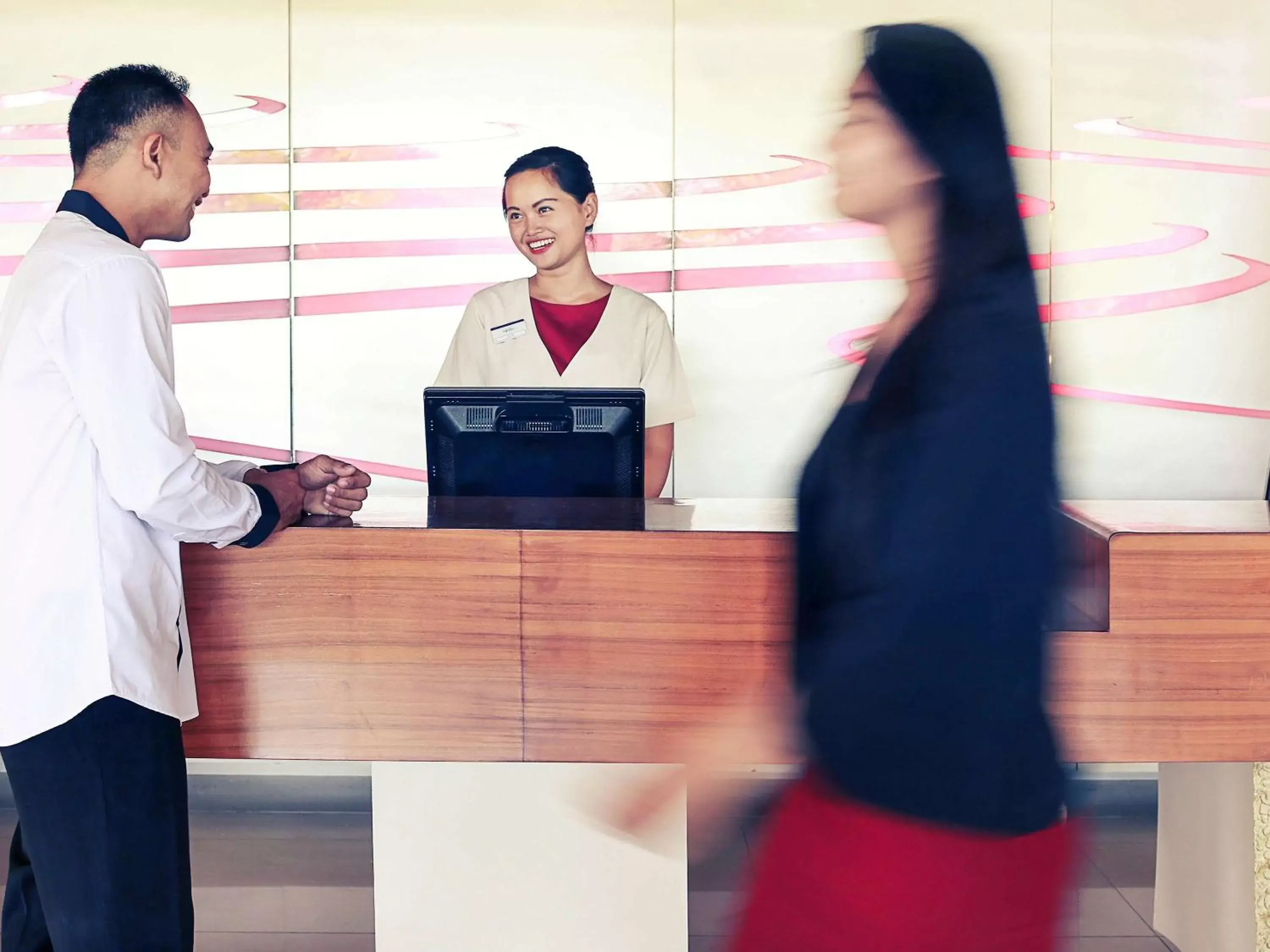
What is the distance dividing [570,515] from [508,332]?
1.84m

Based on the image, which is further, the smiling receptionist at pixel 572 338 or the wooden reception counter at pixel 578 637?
the smiling receptionist at pixel 572 338

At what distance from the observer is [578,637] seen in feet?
6.56

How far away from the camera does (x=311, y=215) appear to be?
14.4ft

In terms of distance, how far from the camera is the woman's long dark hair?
1071 mm

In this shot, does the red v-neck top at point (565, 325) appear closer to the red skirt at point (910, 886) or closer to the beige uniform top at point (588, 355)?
the beige uniform top at point (588, 355)

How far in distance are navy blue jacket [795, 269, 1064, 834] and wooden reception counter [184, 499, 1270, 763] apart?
32.9 inches

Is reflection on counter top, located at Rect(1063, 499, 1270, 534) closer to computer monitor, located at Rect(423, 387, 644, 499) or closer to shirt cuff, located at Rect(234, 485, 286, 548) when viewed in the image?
computer monitor, located at Rect(423, 387, 644, 499)

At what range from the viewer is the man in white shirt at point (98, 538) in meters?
1.71

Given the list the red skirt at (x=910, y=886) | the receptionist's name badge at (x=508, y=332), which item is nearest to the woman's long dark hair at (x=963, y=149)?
the red skirt at (x=910, y=886)

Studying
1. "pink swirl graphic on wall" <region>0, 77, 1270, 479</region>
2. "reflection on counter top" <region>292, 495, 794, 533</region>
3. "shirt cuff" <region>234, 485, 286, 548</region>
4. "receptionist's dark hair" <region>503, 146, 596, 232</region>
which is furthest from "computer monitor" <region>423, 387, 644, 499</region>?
"pink swirl graphic on wall" <region>0, 77, 1270, 479</region>

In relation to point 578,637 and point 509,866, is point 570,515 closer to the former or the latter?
point 578,637

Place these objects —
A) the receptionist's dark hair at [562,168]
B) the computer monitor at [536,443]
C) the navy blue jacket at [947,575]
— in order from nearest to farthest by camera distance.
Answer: the navy blue jacket at [947,575], the computer monitor at [536,443], the receptionist's dark hair at [562,168]

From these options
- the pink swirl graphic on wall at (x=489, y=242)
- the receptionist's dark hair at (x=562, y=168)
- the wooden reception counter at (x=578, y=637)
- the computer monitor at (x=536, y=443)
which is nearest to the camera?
the wooden reception counter at (x=578, y=637)

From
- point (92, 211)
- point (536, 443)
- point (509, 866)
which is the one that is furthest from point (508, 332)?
point (92, 211)
